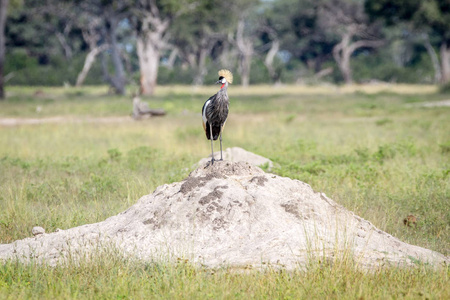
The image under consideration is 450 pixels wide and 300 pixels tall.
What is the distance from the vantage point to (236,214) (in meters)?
5.37

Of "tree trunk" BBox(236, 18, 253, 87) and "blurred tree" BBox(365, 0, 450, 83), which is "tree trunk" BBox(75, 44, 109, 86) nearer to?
"tree trunk" BBox(236, 18, 253, 87)

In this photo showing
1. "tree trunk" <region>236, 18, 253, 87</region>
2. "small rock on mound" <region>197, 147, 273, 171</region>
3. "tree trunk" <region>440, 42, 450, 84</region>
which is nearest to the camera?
"small rock on mound" <region>197, 147, 273, 171</region>

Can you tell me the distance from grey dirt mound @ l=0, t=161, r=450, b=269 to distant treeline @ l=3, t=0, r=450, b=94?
2521 centimetres

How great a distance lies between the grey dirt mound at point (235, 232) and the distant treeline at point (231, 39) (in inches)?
992

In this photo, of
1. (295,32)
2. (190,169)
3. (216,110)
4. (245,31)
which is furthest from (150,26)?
(216,110)

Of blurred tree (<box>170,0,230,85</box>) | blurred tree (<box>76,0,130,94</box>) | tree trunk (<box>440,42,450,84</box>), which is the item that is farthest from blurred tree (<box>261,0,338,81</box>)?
blurred tree (<box>76,0,130,94</box>)

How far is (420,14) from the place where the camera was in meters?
31.6

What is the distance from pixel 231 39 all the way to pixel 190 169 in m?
37.3

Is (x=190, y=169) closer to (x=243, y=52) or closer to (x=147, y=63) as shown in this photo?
(x=147, y=63)

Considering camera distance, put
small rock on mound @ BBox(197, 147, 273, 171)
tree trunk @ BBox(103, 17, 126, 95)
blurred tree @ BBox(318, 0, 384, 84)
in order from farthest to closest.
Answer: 1. blurred tree @ BBox(318, 0, 384, 84)
2. tree trunk @ BBox(103, 17, 126, 95)
3. small rock on mound @ BBox(197, 147, 273, 171)

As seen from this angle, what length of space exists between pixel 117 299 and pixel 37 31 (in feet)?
151

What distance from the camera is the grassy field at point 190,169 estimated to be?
459 cm

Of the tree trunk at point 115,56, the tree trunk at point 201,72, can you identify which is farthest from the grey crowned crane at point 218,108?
the tree trunk at point 201,72

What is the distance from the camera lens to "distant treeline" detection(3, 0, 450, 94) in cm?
3147
